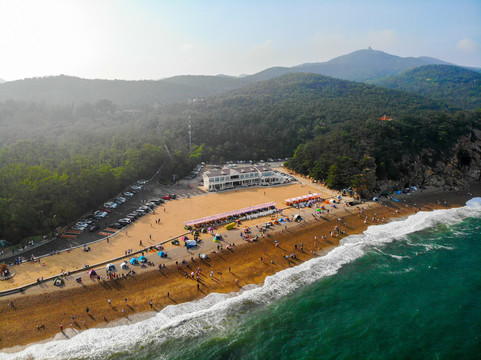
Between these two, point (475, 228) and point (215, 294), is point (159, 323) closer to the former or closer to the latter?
point (215, 294)

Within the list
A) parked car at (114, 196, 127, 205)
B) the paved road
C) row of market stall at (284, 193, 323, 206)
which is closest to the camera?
the paved road

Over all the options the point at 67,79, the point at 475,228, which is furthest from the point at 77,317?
the point at 67,79

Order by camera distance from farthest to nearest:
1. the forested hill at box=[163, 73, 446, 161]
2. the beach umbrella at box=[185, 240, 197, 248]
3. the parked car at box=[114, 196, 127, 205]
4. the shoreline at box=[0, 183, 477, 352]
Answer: the forested hill at box=[163, 73, 446, 161] < the parked car at box=[114, 196, 127, 205] < the beach umbrella at box=[185, 240, 197, 248] < the shoreline at box=[0, 183, 477, 352]

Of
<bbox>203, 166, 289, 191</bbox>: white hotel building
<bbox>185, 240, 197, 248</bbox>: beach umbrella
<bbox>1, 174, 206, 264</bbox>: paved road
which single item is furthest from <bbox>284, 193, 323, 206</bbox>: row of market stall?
<bbox>185, 240, 197, 248</bbox>: beach umbrella

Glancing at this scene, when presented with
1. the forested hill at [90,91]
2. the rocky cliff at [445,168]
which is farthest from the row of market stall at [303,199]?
the forested hill at [90,91]

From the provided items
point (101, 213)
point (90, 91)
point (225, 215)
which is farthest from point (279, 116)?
point (90, 91)

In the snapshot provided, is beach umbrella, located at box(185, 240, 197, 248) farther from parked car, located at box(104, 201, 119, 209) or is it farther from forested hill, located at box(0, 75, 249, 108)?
forested hill, located at box(0, 75, 249, 108)
